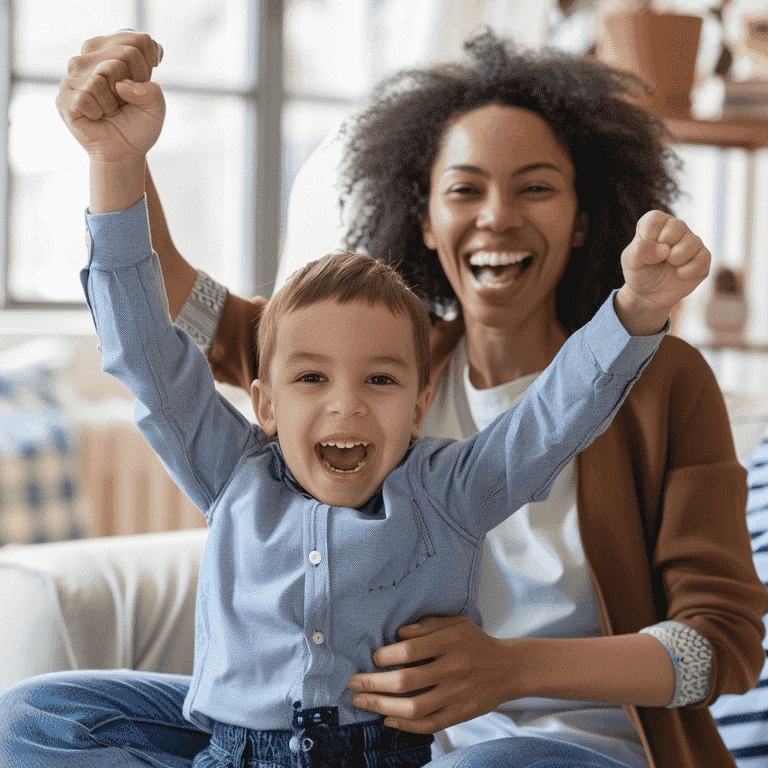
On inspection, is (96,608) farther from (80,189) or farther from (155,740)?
(80,189)

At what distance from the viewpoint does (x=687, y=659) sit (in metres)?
1.18

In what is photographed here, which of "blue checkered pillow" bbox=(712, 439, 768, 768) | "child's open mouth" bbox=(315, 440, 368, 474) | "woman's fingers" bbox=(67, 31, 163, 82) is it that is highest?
"woman's fingers" bbox=(67, 31, 163, 82)

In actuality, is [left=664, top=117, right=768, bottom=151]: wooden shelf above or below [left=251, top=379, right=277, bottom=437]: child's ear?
above

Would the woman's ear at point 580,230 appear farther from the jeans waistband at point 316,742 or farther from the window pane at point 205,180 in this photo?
the window pane at point 205,180

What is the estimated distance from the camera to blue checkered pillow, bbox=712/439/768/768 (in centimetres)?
140

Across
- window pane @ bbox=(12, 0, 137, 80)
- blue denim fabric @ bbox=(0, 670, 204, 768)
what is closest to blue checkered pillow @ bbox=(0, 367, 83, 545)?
window pane @ bbox=(12, 0, 137, 80)

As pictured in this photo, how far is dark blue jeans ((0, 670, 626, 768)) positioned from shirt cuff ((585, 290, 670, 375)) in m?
0.37

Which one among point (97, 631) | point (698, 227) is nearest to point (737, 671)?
Result: point (97, 631)

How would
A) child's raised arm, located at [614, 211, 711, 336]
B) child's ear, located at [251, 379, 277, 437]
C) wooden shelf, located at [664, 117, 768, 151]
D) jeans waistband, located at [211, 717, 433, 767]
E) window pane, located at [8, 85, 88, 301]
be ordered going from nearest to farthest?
child's raised arm, located at [614, 211, 711, 336], jeans waistband, located at [211, 717, 433, 767], child's ear, located at [251, 379, 277, 437], wooden shelf, located at [664, 117, 768, 151], window pane, located at [8, 85, 88, 301]

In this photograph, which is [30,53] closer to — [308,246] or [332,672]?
[308,246]

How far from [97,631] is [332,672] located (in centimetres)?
52

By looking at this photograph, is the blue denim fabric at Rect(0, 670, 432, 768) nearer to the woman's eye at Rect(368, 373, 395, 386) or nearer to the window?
the woman's eye at Rect(368, 373, 395, 386)

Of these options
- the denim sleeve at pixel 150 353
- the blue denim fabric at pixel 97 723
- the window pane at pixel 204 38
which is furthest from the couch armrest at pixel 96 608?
the window pane at pixel 204 38

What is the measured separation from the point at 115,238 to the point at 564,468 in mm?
573
